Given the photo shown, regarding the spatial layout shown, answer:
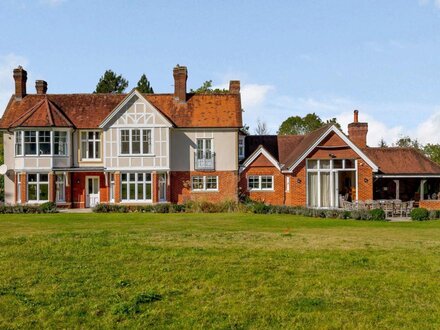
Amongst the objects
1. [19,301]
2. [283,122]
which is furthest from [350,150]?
→ [283,122]

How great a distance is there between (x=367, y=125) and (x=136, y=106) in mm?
15907

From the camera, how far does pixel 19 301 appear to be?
7793mm

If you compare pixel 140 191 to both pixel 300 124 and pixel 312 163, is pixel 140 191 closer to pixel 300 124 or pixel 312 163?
pixel 312 163

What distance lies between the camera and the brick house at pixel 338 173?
31.8 metres

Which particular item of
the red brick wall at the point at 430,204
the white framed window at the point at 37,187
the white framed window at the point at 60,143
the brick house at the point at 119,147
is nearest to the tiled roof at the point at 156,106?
the brick house at the point at 119,147

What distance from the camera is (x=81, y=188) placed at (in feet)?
112

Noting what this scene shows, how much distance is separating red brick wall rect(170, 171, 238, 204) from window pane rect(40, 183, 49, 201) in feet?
27.0

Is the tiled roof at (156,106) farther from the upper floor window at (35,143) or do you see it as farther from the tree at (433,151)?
the tree at (433,151)

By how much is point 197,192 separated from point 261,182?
14.7 ft

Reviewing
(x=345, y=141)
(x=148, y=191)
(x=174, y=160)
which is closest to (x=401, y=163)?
(x=345, y=141)

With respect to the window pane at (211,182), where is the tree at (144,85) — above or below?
above

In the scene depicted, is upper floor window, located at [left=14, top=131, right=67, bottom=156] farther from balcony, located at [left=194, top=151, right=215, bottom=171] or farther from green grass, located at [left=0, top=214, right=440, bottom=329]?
green grass, located at [left=0, top=214, right=440, bottom=329]

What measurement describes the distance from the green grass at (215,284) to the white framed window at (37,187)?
20.6 m

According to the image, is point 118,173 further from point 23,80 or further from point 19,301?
point 19,301
